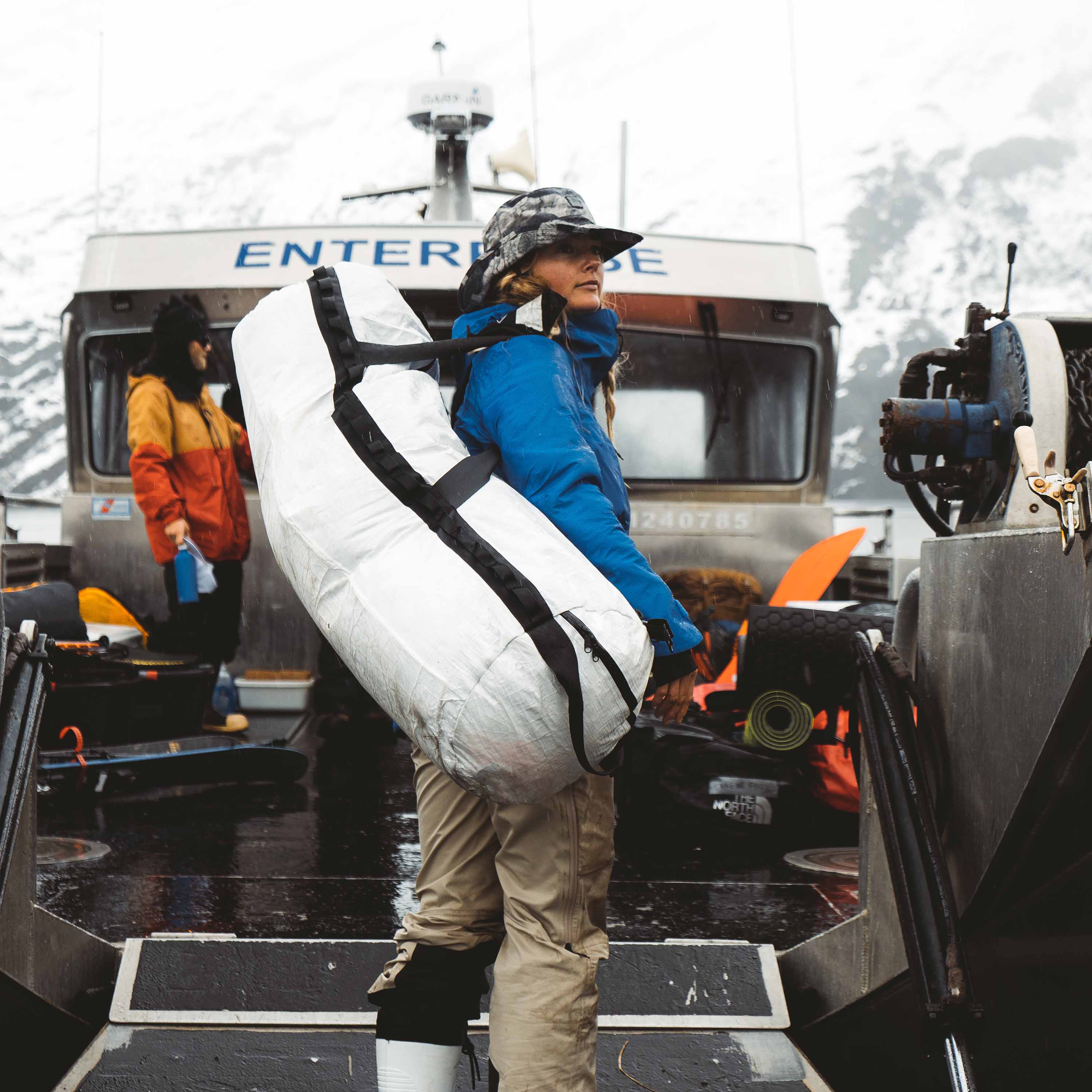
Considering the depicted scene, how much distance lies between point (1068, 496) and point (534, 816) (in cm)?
91

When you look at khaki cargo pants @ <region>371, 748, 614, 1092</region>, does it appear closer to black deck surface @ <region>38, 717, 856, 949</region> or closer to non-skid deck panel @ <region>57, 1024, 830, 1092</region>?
non-skid deck panel @ <region>57, 1024, 830, 1092</region>

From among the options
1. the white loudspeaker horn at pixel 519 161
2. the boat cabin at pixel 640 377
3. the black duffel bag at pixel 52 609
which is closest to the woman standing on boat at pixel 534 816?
the black duffel bag at pixel 52 609

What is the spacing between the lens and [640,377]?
6465mm

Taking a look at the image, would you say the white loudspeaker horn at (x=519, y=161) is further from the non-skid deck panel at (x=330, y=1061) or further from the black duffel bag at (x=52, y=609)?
the non-skid deck panel at (x=330, y=1061)

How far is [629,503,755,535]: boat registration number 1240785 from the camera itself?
6.64m

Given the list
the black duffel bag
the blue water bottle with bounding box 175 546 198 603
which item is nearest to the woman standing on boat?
the black duffel bag

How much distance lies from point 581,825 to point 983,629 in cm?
80

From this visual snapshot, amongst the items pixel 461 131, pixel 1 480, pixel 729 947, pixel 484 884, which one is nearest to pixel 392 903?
pixel 729 947

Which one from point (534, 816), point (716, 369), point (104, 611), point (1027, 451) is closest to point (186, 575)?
point (104, 611)

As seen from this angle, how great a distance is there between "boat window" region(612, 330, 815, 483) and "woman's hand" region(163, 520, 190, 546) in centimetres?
224

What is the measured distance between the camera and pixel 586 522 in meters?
1.85

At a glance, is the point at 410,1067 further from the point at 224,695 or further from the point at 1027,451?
the point at 224,695

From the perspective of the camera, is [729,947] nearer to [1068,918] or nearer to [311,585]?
[1068,918]

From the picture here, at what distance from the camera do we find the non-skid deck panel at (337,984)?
2574 millimetres
